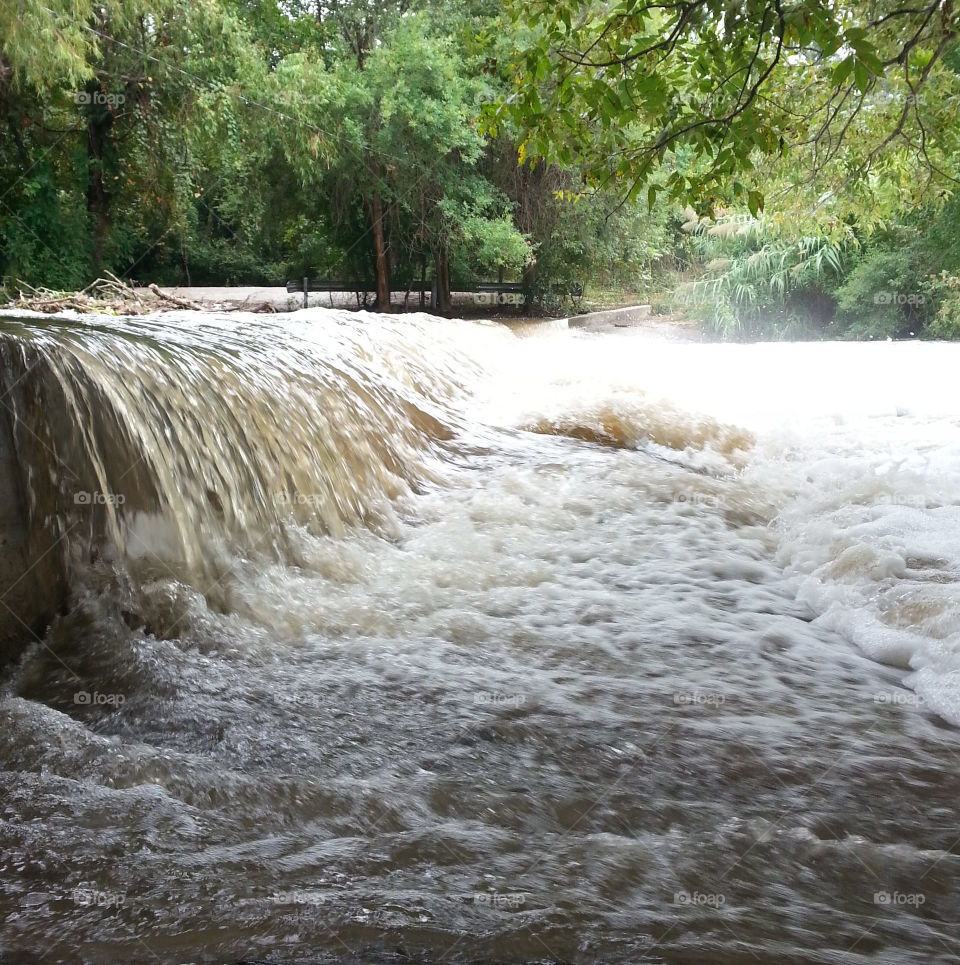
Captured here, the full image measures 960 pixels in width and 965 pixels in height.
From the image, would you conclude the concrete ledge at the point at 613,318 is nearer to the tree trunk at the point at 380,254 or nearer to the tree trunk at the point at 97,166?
the tree trunk at the point at 380,254

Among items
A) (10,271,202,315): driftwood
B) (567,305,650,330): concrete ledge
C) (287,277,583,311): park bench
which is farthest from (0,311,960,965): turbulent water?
(287,277,583,311): park bench

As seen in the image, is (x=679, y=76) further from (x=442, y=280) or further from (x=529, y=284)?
(x=529, y=284)

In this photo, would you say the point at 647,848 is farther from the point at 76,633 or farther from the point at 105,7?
the point at 105,7

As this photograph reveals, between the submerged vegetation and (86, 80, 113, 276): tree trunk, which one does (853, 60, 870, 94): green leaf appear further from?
(86, 80, 113, 276): tree trunk

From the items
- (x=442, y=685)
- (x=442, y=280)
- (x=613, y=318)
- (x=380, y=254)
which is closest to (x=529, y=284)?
(x=442, y=280)

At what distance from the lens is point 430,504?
226 inches

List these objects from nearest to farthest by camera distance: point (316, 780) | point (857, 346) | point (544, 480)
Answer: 1. point (316, 780)
2. point (544, 480)
3. point (857, 346)

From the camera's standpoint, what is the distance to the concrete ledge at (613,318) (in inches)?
670

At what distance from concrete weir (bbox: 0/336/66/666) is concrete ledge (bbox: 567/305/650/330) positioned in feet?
44.4

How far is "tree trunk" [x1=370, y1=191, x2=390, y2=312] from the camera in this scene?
15664 mm

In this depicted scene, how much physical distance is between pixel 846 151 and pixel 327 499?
7427mm

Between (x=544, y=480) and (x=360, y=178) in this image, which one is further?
(x=360, y=178)

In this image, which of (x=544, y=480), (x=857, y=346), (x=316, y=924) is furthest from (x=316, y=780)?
(x=857, y=346)

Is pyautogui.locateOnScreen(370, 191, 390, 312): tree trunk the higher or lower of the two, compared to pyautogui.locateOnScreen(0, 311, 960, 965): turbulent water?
higher
